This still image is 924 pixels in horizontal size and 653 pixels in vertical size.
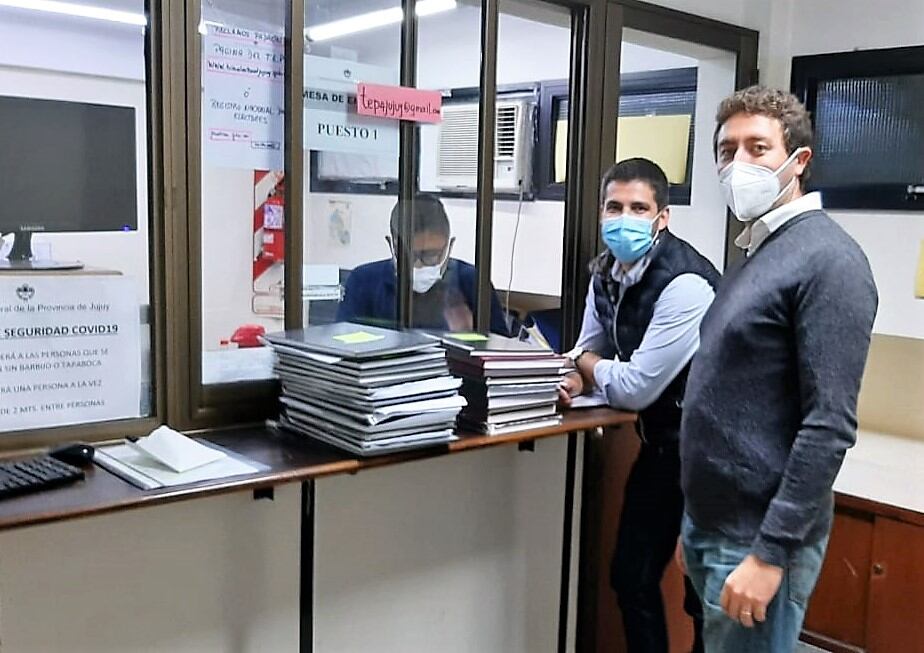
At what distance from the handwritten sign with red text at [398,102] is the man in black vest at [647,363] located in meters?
0.49

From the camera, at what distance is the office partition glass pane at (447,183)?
7.77 ft

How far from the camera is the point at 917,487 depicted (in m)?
2.68

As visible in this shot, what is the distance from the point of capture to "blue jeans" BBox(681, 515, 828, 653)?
1.72 m

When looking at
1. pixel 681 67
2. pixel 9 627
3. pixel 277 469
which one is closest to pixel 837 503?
A: pixel 681 67

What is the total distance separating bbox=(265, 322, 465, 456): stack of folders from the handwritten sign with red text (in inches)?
22.0

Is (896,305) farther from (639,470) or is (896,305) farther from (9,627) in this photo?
(9,627)

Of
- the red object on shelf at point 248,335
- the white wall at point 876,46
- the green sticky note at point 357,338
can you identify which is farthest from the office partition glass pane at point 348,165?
the white wall at point 876,46

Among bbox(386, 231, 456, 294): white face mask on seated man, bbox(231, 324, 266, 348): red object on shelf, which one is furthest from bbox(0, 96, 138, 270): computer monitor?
bbox(386, 231, 456, 294): white face mask on seated man

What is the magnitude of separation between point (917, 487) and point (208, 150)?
2.15 m

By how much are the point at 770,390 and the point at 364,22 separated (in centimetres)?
125

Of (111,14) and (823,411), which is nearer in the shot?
(823,411)

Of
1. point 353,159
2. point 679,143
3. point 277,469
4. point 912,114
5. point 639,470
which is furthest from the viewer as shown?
point 679,143

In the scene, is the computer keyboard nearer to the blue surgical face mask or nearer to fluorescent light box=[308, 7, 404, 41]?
fluorescent light box=[308, 7, 404, 41]

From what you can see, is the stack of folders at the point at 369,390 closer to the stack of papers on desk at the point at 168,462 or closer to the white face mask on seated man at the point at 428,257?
the stack of papers on desk at the point at 168,462
